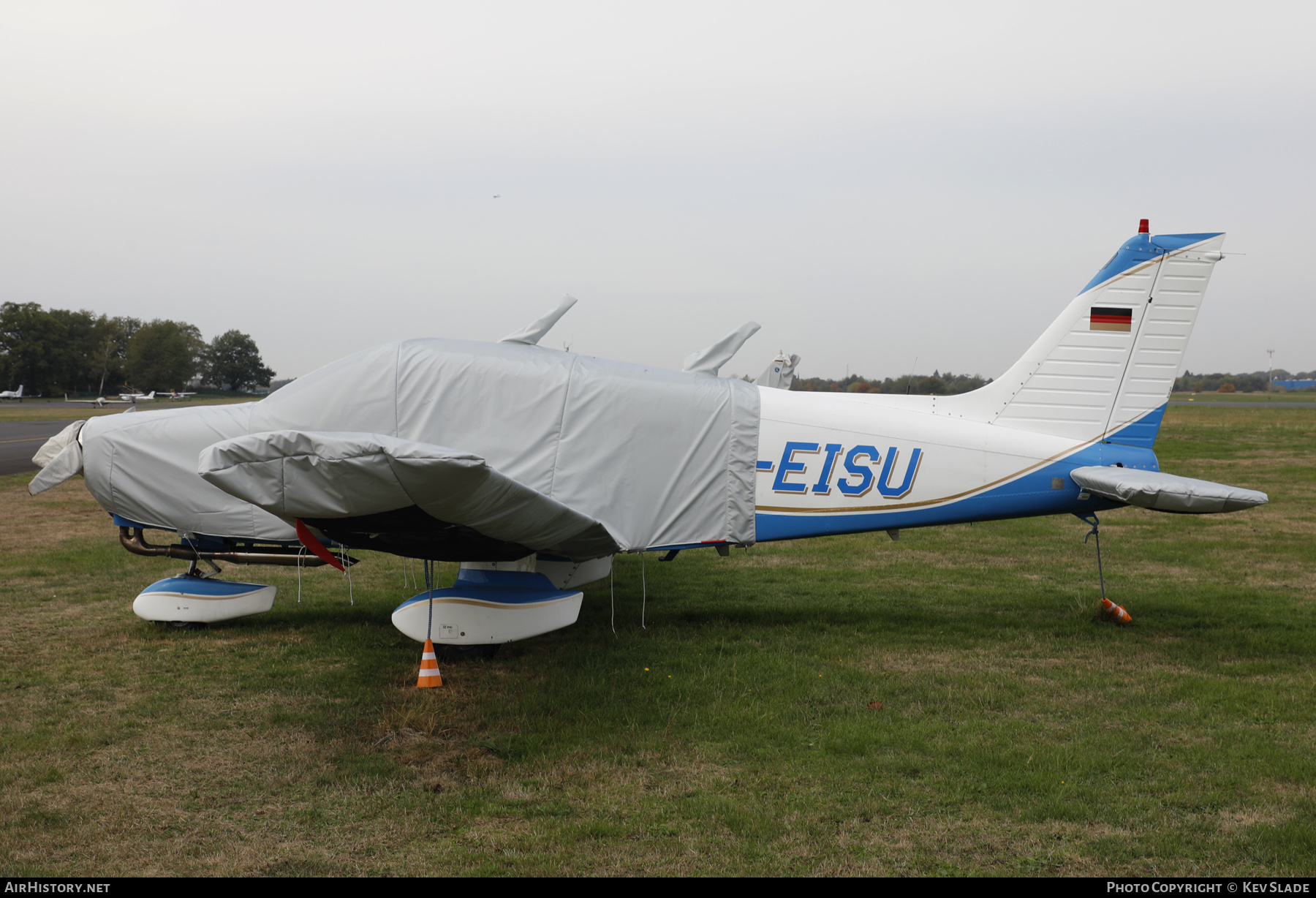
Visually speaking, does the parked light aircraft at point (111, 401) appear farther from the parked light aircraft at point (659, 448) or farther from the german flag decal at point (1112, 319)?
the german flag decal at point (1112, 319)

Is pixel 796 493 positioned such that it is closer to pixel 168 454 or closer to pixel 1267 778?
pixel 1267 778

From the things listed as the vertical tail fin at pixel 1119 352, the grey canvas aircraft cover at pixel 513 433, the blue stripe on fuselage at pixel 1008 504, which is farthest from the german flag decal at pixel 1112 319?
the grey canvas aircraft cover at pixel 513 433

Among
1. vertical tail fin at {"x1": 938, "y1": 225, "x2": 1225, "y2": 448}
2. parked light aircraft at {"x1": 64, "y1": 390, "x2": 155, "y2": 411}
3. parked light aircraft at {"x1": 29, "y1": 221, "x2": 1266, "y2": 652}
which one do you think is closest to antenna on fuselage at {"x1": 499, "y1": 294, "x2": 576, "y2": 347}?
parked light aircraft at {"x1": 29, "y1": 221, "x2": 1266, "y2": 652}

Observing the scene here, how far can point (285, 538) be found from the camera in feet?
20.1

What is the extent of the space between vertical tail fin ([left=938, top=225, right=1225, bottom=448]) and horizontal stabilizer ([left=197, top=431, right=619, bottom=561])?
4.24 meters

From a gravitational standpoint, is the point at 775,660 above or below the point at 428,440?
below

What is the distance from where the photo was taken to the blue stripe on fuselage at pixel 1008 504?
6391 millimetres

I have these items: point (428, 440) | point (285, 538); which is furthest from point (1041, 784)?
point (285, 538)

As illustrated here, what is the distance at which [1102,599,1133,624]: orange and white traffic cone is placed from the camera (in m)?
6.85

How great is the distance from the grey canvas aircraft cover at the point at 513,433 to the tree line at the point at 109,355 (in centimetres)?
8593

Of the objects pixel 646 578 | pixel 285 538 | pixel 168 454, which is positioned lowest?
pixel 646 578

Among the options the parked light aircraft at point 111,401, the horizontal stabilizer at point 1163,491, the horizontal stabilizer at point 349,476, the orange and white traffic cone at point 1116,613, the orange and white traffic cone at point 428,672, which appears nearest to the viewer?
the horizontal stabilizer at point 349,476
